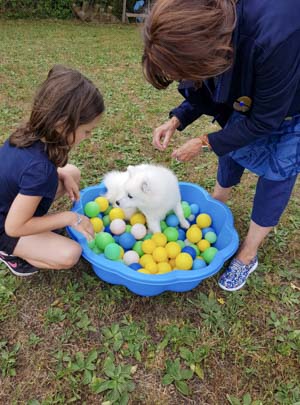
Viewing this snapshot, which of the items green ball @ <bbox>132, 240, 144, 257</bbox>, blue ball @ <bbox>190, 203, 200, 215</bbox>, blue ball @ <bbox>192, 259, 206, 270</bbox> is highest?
blue ball @ <bbox>192, 259, 206, 270</bbox>

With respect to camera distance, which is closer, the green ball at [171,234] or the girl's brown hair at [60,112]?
the girl's brown hair at [60,112]

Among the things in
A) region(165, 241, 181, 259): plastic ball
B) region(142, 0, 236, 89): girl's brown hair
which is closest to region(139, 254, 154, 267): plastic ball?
region(165, 241, 181, 259): plastic ball

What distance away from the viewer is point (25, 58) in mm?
5578

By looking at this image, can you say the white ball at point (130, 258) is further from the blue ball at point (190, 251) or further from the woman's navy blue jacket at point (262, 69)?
the woman's navy blue jacket at point (262, 69)

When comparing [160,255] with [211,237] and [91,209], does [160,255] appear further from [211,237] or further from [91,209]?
[91,209]

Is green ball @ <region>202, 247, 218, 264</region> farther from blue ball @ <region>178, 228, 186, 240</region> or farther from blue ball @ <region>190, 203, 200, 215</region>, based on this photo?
blue ball @ <region>190, 203, 200, 215</region>

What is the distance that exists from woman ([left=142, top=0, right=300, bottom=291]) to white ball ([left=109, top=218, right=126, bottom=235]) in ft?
2.11

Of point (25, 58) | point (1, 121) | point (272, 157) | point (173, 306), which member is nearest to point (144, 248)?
point (173, 306)

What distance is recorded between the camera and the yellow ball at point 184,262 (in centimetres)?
Answer: 199

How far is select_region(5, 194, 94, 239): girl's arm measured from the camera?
1568 millimetres

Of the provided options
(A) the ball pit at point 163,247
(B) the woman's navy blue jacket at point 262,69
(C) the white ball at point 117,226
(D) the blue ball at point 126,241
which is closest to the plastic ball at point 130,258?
(A) the ball pit at point 163,247

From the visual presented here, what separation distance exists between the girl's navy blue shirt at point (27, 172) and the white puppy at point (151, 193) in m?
0.56

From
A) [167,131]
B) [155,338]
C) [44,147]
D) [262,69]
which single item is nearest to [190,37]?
[262,69]

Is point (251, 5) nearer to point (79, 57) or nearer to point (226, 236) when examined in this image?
point (226, 236)
